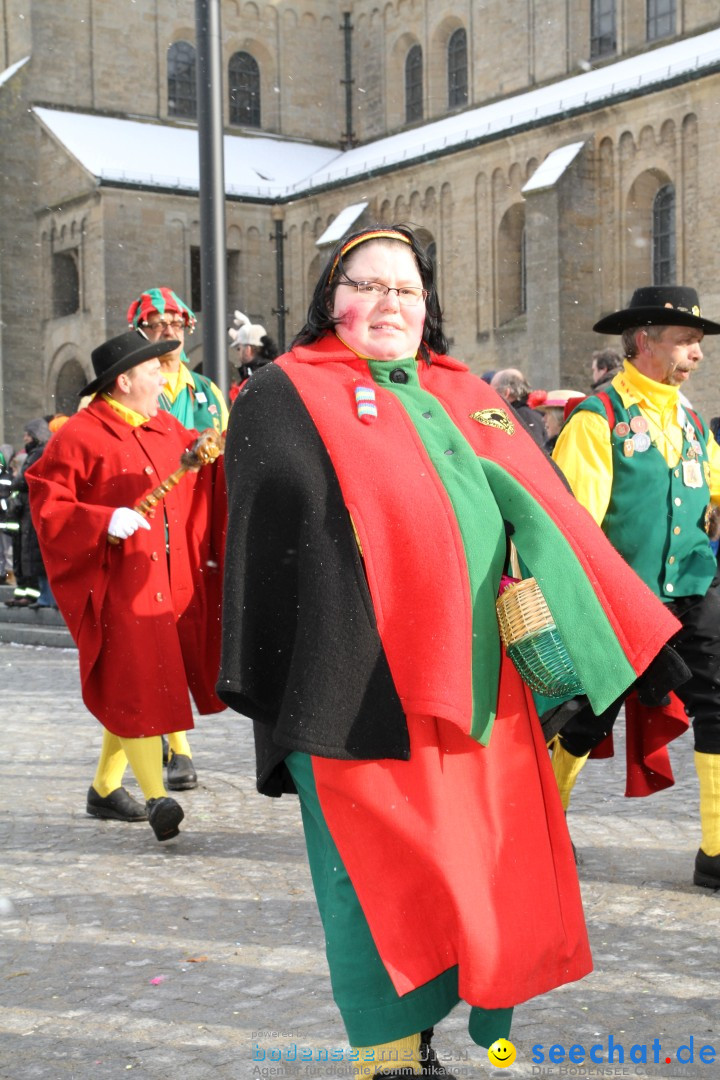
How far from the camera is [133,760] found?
6266 mm

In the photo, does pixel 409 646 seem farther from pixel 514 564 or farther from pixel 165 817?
pixel 165 817

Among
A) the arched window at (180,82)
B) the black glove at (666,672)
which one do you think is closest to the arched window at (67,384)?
the arched window at (180,82)

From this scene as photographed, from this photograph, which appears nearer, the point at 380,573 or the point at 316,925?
the point at 380,573

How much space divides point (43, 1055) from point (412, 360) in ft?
6.38

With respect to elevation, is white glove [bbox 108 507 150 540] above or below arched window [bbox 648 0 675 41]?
below

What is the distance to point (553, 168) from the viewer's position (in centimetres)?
3050

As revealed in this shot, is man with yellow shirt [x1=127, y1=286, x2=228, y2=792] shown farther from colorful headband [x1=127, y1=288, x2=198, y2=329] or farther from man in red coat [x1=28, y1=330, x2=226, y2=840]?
man in red coat [x1=28, y1=330, x2=226, y2=840]

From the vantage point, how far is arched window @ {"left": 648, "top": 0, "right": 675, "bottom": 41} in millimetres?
32756

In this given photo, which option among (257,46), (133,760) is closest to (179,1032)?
(133,760)

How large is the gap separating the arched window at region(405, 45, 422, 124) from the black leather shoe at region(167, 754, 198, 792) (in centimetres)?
3557

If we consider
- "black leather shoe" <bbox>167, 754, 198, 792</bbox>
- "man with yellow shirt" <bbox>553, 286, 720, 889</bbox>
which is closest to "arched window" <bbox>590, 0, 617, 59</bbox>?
"black leather shoe" <bbox>167, 754, 198, 792</bbox>

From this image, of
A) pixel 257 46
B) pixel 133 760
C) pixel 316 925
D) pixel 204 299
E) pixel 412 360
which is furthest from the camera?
pixel 257 46

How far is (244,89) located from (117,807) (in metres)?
39.1

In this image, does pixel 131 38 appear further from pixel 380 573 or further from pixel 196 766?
pixel 380 573
